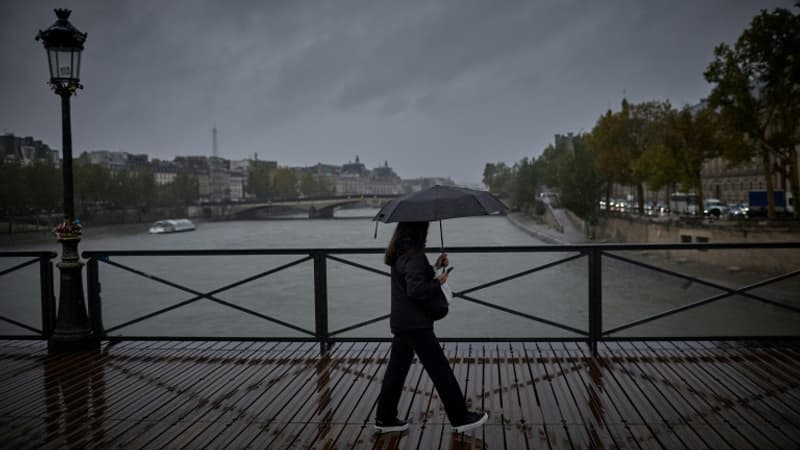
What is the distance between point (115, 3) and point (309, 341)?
A: 2139 inches

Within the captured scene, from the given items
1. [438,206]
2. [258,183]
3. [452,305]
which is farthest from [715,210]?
[258,183]

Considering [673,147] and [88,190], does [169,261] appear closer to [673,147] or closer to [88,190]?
[673,147]

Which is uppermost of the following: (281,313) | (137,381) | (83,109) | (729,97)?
(83,109)

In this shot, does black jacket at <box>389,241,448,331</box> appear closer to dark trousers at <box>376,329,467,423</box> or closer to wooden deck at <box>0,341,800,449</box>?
dark trousers at <box>376,329,467,423</box>

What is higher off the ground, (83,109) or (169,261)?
(83,109)

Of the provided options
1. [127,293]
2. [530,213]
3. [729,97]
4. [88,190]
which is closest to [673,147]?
[729,97]

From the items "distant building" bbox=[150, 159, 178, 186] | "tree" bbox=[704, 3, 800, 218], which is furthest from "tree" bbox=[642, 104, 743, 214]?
"distant building" bbox=[150, 159, 178, 186]

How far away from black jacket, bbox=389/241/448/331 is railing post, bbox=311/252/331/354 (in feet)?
7.54

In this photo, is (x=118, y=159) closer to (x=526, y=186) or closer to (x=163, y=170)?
(x=163, y=170)

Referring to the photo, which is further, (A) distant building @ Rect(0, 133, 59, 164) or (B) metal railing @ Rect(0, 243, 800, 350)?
(A) distant building @ Rect(0, 133, 59, 164)

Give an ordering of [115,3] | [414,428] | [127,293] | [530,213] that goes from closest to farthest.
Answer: [414,428] < [127,293] < [115,3] < [530,213]

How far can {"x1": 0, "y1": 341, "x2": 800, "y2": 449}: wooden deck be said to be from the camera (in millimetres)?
4297

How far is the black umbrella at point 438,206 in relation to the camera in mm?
3909

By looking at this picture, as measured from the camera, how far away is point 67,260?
6871 millimetres
